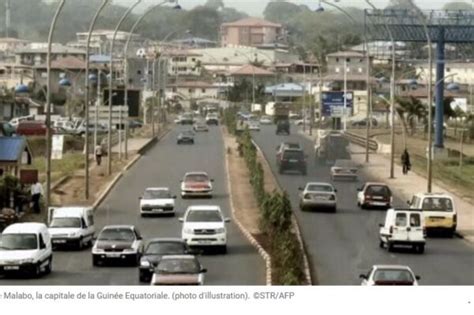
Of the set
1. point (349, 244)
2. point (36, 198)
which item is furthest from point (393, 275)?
point (36, 198)

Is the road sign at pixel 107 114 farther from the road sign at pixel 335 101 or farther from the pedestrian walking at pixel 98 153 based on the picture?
the road sign at pixel 335 101

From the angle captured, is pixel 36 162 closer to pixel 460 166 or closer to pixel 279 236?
pixel 279 236

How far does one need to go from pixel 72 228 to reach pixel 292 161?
8.03 ft

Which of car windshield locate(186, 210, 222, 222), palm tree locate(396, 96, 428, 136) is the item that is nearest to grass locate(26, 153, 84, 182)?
car windshield locate(186, 210, 222, 222)

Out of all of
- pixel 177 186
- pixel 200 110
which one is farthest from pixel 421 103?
pixel 177 186

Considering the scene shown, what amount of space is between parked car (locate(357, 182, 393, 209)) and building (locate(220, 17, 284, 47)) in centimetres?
153

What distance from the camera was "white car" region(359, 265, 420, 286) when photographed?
9789mm

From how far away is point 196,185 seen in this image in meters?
12.5

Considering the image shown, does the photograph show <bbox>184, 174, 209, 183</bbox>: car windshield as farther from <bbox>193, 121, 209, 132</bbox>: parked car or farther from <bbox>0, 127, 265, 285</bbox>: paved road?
<bbox>193, 121, 209, 132</bbox>: parked car

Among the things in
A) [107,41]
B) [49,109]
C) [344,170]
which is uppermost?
[107,41]

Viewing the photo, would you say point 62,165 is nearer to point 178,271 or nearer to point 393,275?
point 178,271

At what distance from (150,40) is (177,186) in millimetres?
1297

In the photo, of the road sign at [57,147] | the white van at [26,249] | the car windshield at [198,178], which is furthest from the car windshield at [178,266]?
the road sign at [57,147]

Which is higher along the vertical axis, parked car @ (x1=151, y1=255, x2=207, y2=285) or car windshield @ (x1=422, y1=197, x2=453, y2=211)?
car windshield @ (x1=422, y1=197, x2=453, y2=211)
